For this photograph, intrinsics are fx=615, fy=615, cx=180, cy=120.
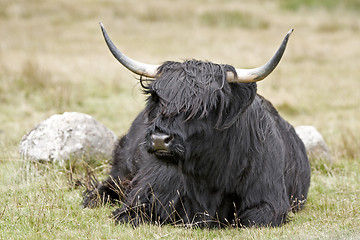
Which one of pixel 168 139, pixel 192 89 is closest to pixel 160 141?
pixel 168 139

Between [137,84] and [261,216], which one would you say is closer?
[261,216]

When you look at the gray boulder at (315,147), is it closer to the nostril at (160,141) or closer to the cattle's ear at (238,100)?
the cattle's ear at (238,100)

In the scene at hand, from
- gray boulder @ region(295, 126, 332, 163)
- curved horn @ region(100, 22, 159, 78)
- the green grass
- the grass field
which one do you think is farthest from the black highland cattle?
the green grass

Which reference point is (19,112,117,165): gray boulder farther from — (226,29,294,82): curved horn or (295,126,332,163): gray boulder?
(226,29,294,82): curved horn

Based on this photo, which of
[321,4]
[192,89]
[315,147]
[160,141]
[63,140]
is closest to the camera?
[160,141]

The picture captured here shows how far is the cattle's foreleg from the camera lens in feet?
18.6

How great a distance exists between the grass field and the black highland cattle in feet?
0.86

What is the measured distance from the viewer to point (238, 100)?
5473 mm

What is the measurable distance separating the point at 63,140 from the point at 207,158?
3.08 meters

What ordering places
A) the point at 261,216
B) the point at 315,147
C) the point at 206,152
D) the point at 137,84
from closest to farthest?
the point at 206,152 → the point at 261,216 → the point at 315,147 → the point at 137,84

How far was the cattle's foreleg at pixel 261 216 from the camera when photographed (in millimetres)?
5660

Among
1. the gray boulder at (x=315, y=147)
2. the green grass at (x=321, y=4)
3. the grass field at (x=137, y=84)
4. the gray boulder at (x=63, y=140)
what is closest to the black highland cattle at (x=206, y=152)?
the grass field at (x=137, y=84)

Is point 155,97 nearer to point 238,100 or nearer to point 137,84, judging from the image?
point 238,100

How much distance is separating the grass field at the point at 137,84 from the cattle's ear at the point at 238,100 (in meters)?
1.03
